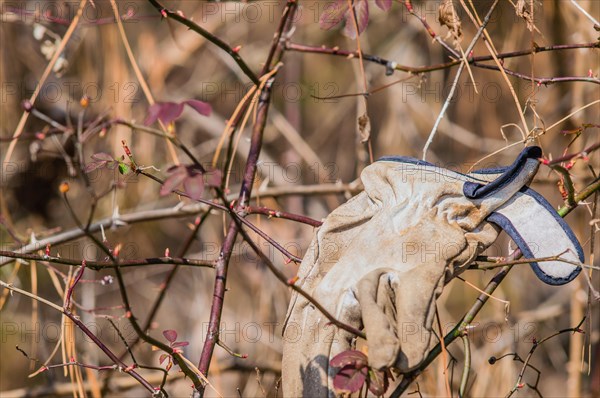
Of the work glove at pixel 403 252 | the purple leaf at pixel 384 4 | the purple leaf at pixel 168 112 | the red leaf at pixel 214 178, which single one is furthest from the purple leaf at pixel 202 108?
the purple leaf at pixel 384 4

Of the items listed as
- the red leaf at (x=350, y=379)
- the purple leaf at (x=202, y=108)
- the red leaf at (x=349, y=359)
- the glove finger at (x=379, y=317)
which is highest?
the purple leaf at (x=202, y=108)

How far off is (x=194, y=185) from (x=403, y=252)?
1.45ft

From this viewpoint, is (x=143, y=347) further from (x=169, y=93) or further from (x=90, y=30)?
(x=90, y=30)

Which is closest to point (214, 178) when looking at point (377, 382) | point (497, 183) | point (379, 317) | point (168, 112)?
point (168, 112)

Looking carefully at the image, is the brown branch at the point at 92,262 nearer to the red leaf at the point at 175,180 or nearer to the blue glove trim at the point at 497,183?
the red leaf at the point at 175,180

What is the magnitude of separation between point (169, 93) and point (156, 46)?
25 centimetres

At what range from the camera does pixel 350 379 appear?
3.81 feet

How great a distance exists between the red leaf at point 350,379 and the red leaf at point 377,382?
0.03 m

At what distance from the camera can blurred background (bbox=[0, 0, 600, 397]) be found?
2.78 meters

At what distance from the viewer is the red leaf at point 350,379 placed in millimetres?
1150

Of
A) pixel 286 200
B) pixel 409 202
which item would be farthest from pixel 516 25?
pixel 409 202

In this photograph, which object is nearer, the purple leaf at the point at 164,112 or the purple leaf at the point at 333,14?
the purple leaf at the point at 164,112

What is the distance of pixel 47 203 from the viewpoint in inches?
142

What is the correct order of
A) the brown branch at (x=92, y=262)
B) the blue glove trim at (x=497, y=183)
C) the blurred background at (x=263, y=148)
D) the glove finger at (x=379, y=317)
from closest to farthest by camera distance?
the glove finger at (x=379, y=317)
the blue glove trim at (x=497, y=183)
the brown branch at (x=92, y=262)
the blurred background at (x=263, y=148)
